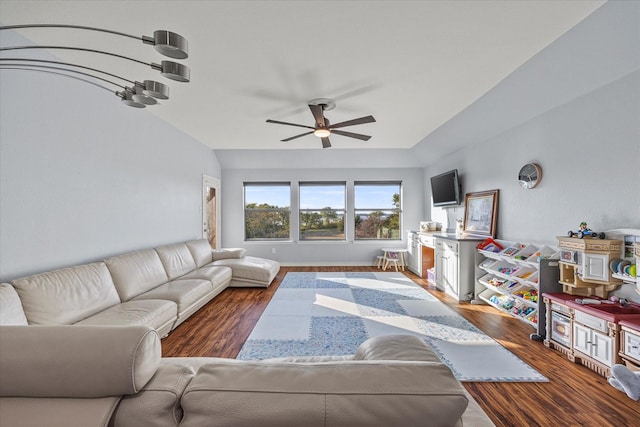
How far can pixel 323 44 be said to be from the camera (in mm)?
2479

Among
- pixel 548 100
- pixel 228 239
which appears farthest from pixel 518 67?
pixel 228 239

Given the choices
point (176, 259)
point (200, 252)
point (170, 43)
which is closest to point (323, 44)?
point (170, 43)

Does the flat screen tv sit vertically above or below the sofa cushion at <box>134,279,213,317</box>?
above

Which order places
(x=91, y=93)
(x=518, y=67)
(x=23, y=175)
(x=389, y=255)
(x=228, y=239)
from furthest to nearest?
(x=228, y=239)
(x=389, y=255)
(x=91, y=93)
(x=518, y=67)
(x=23, y=175)

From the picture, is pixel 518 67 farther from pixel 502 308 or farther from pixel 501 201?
pixel 502 308

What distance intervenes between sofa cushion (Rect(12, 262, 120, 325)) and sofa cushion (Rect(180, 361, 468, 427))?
7.36 ft

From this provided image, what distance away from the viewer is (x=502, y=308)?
12.3 ft

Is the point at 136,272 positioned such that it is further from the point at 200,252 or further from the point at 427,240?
the point at 427,240

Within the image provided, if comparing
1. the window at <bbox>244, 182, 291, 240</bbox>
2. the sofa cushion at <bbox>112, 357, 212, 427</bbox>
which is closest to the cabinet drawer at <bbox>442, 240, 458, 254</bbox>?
the window at <bbox>244, 182, 291, 240</bbox>

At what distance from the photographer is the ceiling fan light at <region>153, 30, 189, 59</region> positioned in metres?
1.05

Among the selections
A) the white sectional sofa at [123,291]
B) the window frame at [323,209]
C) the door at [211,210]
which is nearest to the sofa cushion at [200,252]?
the white sectional sofa at [123,291]

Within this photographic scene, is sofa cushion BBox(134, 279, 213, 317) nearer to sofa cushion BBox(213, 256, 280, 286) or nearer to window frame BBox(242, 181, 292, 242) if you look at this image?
sofa cushion BBox(213, 256, 280, 286)

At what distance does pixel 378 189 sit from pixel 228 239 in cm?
397

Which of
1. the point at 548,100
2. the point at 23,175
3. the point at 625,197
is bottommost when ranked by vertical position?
the point at 625,197
